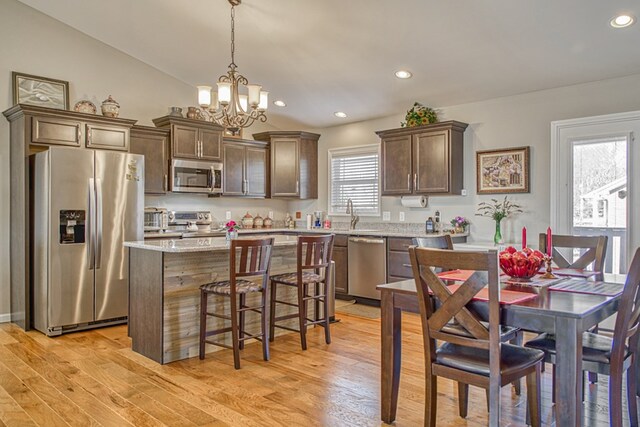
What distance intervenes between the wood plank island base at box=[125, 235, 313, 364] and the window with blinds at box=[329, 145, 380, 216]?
2.95 metres

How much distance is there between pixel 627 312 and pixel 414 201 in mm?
3993

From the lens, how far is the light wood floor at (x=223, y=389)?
8.61ft

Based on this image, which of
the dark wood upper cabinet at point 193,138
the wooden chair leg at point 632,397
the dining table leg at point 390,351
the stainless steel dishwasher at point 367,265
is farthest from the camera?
the dark wood upper cabinet at point 193,138

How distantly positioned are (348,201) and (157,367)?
13.3 feet

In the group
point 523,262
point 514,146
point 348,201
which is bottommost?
point 523,262

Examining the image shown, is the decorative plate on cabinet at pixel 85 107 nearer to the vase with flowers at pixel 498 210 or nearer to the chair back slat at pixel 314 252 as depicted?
the chair back slat at pixel 314 252

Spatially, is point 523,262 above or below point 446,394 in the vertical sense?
above

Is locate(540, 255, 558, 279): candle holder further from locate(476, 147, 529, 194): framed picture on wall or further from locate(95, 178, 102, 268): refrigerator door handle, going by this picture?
locate(95, 178, 102, 268): refrigerator door handle

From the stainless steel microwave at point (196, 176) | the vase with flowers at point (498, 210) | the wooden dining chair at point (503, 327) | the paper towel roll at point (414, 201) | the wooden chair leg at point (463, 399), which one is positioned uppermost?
the stainless steel microwave at point (196, 176)

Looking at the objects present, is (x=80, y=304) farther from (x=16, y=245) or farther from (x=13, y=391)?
(x=13, y=391)

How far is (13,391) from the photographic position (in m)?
3.01

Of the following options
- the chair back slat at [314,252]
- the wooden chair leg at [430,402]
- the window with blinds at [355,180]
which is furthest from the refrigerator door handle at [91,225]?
the wooden chair leg at [430,402]

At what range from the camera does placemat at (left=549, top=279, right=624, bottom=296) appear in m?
2.29

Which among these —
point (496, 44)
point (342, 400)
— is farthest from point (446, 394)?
point (496, 44)
